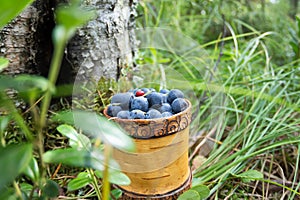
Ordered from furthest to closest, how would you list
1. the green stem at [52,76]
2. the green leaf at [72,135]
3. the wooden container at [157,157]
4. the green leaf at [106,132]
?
the wooden container at [157,157]
the green leaf at [72,135]
the green leaf at [106,132]
the green stem at [52,76]

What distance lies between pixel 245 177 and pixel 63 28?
2.23 ft

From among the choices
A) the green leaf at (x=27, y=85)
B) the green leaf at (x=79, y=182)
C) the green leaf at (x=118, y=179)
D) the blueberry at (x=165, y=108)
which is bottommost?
the green leaf at (x=79, y=182)

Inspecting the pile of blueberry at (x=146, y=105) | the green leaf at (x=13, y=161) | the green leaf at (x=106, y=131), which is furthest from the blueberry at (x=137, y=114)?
the green leaf at (x=13, y=161)

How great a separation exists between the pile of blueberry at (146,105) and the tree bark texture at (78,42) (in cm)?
26

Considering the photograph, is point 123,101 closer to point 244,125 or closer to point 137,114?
point 137,114

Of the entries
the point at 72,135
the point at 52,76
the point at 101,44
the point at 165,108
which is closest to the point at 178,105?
the point at 165,108

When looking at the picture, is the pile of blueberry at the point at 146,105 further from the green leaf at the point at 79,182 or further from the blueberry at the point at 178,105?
the green leaf at the point at 79,182

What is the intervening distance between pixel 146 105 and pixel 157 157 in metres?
0.11

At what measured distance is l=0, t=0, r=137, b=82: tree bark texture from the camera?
34.4 inches

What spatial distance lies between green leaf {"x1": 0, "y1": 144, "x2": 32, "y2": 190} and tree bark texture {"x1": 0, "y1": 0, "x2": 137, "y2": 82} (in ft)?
1.86

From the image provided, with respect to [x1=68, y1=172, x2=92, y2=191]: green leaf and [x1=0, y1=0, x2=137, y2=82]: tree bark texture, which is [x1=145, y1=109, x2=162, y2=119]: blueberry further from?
[x1=0, y1=0, x2=137, y2=82]: tree bark texture

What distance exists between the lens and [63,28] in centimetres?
30

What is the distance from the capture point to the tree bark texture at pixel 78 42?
34.4 inches

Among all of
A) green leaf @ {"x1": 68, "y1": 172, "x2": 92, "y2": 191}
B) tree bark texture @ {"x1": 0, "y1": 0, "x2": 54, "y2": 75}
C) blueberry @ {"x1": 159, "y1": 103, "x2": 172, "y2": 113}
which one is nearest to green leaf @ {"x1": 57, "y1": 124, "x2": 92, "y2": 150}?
green leaf @ {"x1": 68, "y1": 172, "x2": 92, "y2": 191}
